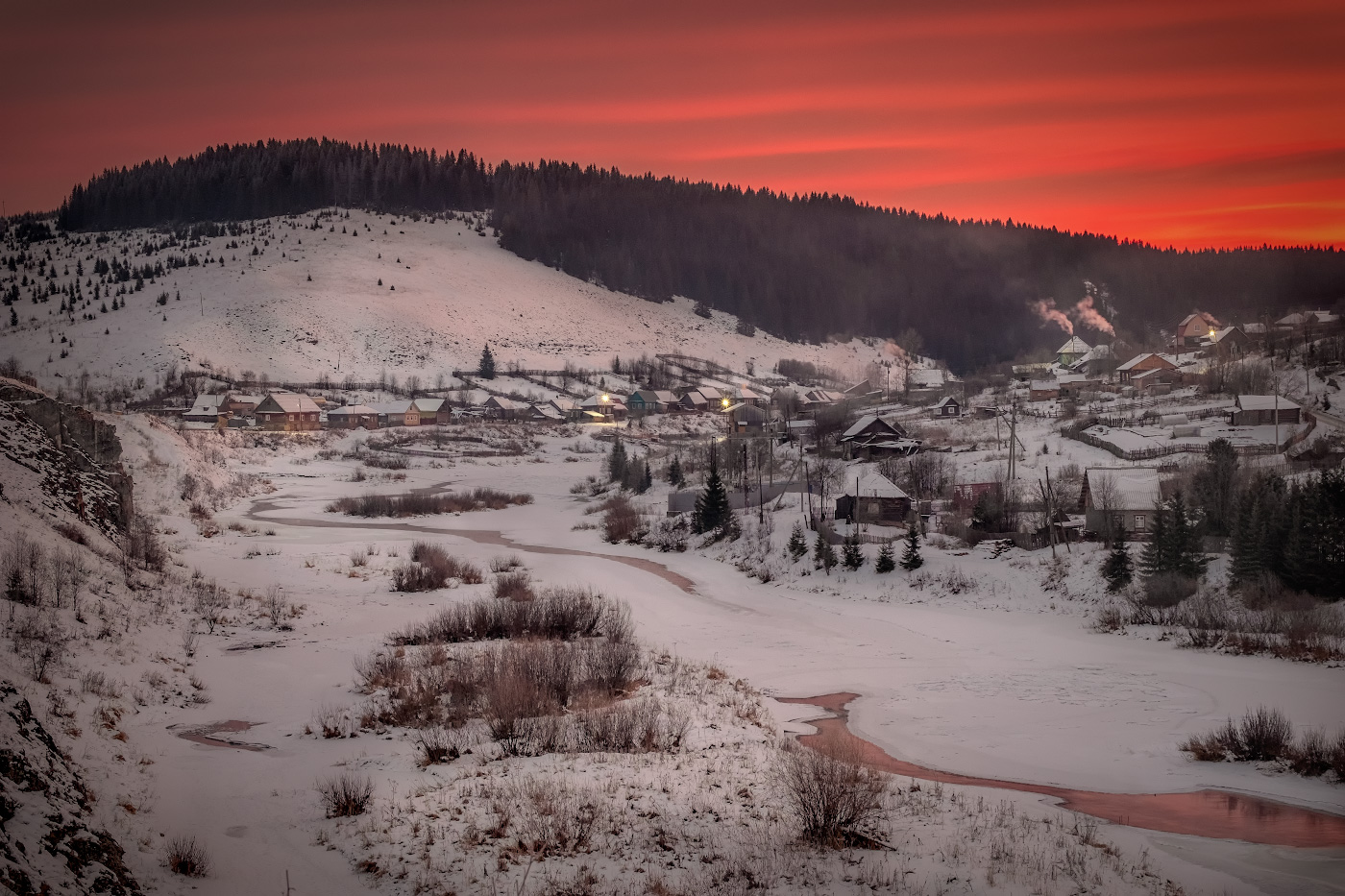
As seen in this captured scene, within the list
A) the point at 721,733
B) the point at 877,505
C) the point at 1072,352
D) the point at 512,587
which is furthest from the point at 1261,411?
the point at 1072,352

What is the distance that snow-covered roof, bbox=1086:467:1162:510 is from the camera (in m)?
34.2

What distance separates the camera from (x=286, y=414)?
89.3 m

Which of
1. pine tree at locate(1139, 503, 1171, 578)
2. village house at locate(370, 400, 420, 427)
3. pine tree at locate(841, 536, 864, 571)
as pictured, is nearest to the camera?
pine tree at locate(1139, 503, 1171, 578)

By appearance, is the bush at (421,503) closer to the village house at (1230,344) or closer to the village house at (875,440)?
the village house at (875,440)

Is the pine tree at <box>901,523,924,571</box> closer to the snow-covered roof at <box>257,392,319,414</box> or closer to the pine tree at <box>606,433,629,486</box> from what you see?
the pine tree at <box>606,433,629,486</box>

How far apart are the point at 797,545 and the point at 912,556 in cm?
552

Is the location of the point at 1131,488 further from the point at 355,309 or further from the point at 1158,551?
the point at 355,309

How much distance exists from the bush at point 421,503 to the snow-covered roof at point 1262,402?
143 feet

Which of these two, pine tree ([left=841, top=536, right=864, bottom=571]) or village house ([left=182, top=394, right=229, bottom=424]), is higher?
village house ([left=182, top=394, right=229, bottom=424])

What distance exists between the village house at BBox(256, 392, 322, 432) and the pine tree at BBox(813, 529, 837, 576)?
66107 millimetres

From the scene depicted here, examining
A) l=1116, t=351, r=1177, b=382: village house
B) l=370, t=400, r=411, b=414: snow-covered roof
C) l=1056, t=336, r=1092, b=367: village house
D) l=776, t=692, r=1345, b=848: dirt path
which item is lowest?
l=776, t=692, r=1345, b=848: dirt path

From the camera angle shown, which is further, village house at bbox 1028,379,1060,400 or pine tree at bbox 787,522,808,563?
village house at bbox 1028,379,1060,400

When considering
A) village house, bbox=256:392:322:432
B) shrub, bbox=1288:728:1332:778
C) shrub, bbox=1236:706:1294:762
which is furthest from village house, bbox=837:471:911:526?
village house, bbox=256:392:322:432

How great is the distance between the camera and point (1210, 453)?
38969 millimetres
